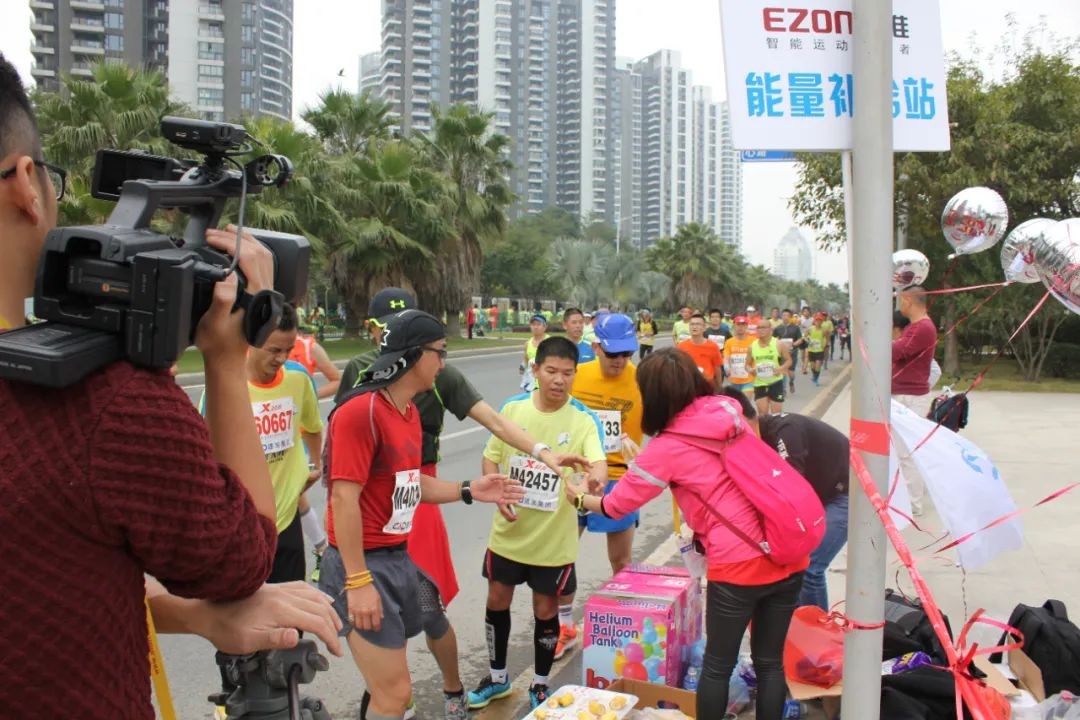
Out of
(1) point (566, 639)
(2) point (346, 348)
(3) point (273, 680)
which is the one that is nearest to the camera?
(3) point (273, 680)

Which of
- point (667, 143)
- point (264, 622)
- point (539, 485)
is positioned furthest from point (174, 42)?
point (264, 622)

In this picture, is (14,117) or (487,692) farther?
(487,692)

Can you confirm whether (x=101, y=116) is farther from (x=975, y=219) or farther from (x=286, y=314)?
(x=286, y=314)

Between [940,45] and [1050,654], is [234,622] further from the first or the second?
[1050,654]

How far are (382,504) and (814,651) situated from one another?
215 cm

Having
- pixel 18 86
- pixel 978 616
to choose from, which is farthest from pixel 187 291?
pixel 978 616

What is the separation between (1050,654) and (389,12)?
136 m

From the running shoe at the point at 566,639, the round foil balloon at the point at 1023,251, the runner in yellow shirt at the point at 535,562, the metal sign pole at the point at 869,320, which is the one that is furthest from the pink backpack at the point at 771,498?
the running shoe at the point at 566,639

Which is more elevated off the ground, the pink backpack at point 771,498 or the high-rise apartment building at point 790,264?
the high-rise apartment building at point 790,264

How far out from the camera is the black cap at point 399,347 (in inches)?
134

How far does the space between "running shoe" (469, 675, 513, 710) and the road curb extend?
30.5ft

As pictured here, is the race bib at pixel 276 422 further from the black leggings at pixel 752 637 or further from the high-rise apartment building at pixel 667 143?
the high-rise apartment building at pixel 667 143

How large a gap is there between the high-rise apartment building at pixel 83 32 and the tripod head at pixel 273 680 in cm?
8279

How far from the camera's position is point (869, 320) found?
258 centimetres
